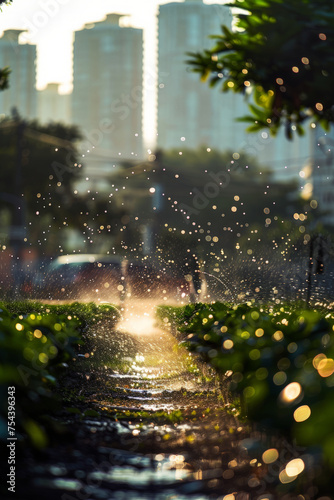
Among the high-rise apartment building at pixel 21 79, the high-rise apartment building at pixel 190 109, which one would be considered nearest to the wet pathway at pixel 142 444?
the high-rise apartment building at pixel 21 79

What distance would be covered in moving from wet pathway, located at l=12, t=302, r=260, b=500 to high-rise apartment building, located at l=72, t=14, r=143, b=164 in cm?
17866

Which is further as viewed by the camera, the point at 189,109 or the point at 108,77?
the point at 108,77

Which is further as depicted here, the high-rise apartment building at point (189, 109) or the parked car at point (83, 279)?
the high-rise apartment building at point (189, 109)

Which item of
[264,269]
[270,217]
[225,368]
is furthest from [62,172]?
[225,368]

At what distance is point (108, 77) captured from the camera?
196 metres

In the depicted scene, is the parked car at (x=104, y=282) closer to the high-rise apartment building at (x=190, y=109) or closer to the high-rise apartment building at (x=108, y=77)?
the high-rise apartment building at (x=190, y=109)

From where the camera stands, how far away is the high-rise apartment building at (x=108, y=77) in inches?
7470

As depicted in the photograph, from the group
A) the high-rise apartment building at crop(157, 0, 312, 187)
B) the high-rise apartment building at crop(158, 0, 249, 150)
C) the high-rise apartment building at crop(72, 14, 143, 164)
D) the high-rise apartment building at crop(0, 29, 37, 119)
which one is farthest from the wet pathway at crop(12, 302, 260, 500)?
the high-rise apartment building at crop(72, 14, 143, 164)

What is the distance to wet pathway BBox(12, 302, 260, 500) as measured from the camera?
4133mm

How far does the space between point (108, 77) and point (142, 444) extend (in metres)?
196

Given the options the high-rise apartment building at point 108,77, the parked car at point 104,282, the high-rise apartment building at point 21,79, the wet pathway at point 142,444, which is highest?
the high-rise apartment building at point 108,77

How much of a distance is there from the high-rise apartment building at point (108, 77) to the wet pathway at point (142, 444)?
17866 cm

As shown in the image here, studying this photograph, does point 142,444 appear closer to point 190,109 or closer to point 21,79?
point 21,79

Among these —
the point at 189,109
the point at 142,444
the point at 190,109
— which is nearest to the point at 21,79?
the point at 189,109
